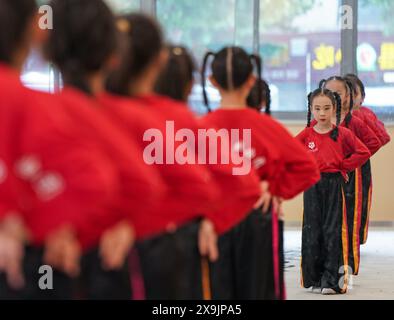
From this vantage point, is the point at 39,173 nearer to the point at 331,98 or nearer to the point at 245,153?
the point at 245,153

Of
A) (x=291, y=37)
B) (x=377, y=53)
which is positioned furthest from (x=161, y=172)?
(x=377, y=53)

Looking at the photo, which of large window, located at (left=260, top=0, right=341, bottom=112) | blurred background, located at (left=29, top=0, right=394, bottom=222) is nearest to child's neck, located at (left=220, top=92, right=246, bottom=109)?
blurred background, located at (left=29, top=0, right=394, bottom=222)

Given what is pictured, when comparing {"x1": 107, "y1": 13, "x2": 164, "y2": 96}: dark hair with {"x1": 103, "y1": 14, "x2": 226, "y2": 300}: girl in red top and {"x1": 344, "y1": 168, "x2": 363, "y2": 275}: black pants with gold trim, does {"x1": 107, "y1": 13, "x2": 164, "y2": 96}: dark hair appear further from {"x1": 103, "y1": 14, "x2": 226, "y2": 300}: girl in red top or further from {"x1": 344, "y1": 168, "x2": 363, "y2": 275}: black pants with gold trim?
{"x1": 344, "y1": 168, "x2": 363, "y2": 275}: black pants with gold trim

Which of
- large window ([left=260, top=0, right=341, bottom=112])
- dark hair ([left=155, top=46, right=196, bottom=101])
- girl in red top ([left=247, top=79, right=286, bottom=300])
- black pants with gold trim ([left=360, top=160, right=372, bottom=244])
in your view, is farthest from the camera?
large window ([left=260, top=0, right=341, bottom=112])

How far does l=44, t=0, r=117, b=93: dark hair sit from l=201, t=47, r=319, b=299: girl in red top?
157cm

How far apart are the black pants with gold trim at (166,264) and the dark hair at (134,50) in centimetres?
41

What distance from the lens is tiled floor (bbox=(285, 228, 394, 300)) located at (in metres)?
6.79

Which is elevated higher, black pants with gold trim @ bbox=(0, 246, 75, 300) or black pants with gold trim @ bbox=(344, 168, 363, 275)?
black pants with gold trim @ bbox=(0, 246, 75, 300)

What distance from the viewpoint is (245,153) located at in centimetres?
419

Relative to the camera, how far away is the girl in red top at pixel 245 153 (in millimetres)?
4227

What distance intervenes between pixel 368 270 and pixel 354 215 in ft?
2.94

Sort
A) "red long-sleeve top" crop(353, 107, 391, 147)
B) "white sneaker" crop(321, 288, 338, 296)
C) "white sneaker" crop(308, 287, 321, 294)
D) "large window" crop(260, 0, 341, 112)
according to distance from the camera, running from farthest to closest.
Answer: "large window" crop(260, 0, 341, 112) → "red long-sleeve top" crop(353, 107, 391, 147) → "white sneaker" crop(308, 287, 321, 294) → "white sneaker" crop(321, 288, 338, 296)
